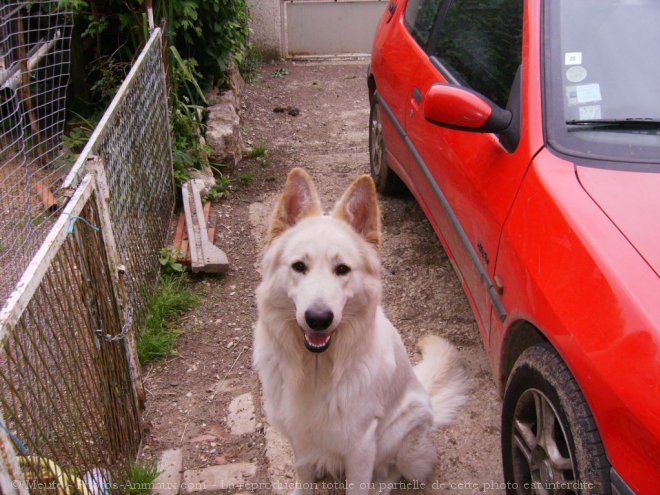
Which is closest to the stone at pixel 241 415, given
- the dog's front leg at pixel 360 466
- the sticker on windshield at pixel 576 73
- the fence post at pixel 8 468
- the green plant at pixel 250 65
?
the dog's front leg at pixel 360 466

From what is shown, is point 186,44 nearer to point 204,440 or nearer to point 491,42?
point 491,42

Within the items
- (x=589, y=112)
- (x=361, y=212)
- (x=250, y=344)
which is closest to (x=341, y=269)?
(x=361, y=212)

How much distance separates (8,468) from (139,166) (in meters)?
2.63

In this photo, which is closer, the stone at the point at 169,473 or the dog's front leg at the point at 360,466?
the dog's front leg at the point at 360,466

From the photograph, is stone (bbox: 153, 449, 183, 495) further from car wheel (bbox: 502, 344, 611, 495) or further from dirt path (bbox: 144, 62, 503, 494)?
car wheel (bbox: 502, 344, 611, 495)

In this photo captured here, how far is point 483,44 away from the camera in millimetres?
3246

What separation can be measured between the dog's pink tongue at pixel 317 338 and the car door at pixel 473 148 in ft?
2.37

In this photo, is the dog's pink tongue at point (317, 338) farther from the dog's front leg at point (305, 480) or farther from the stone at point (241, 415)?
the stone at point (241, 415)

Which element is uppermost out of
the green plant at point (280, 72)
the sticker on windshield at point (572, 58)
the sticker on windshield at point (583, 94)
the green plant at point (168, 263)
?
the sticker on windshield at point (572, 58)

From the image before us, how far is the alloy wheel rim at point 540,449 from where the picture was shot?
2.01 m

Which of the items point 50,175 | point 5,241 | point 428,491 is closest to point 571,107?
point 428,491

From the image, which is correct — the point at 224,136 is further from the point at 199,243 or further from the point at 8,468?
the point at 8,468

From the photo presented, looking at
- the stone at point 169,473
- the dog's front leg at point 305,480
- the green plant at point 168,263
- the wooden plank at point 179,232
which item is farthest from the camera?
the wooden plank at point 179,232

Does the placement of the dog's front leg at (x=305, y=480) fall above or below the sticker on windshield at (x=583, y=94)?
below
